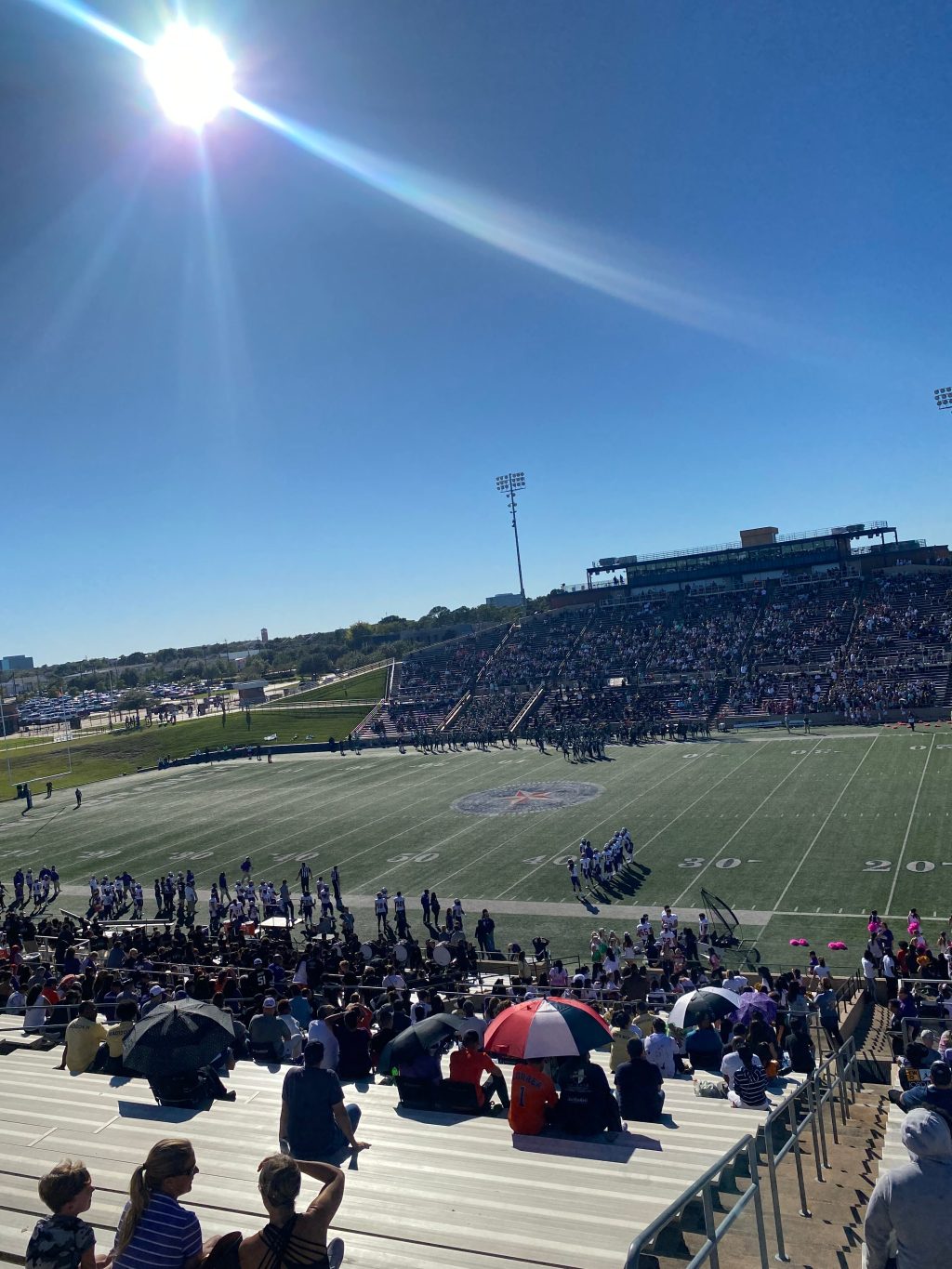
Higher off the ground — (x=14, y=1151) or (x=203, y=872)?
(x=14, y=1151)

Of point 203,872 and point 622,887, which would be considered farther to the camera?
point 203,872

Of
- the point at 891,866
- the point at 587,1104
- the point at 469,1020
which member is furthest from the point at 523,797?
the point at 587,1104

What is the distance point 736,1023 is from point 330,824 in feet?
89.8

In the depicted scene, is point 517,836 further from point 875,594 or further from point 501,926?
point 875,594

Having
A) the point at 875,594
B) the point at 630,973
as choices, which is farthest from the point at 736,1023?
the point at 875,594

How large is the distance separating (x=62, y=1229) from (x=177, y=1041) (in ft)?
12.0

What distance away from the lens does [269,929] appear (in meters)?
22.4

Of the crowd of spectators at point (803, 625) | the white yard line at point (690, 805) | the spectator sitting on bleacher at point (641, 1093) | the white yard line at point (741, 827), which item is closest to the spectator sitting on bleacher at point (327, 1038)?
the spectator sitting on bleacher at point (641, 1093)

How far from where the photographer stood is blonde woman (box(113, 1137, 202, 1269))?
3.87 metres

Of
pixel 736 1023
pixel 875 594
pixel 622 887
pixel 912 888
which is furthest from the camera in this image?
pixel 875 594

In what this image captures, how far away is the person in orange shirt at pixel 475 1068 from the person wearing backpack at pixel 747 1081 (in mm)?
2279

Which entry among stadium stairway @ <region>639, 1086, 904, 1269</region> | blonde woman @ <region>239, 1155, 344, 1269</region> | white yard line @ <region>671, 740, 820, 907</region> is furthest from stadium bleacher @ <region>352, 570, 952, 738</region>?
blonde woman @ <region>239, 1155, 344, 1269</region>

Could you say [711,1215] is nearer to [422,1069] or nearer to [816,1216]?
[816,1216]

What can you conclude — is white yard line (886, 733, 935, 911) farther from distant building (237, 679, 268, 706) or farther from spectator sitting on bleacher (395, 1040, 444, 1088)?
distant building (237, 679, 268, 706)
